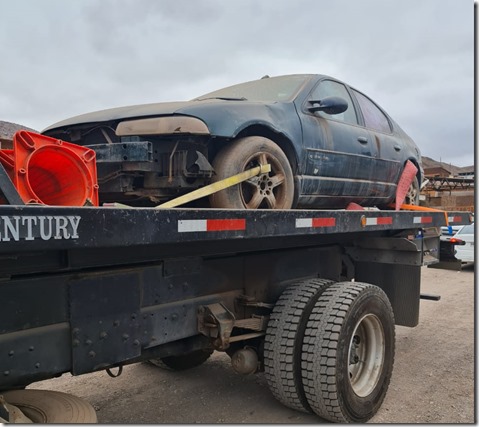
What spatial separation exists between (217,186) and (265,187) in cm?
58

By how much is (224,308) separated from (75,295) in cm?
109

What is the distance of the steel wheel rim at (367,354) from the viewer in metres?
3.88

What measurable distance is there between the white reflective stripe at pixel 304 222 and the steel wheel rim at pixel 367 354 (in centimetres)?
98

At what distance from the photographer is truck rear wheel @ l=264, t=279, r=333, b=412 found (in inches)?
138

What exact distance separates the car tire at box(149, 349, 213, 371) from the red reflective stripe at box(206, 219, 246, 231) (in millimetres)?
2250

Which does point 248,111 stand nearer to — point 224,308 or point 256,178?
A: point 256,178

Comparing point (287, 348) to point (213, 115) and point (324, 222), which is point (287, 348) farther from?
point (213, 115)

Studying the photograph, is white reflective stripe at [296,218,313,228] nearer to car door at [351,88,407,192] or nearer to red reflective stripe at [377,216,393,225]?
red reflective stripe at [377,216,393,225]

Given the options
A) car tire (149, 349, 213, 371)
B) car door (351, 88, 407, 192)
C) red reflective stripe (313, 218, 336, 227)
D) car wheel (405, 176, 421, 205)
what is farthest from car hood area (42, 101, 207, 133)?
car wheel (405, 176, 421, 205)

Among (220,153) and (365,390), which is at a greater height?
(220,153)

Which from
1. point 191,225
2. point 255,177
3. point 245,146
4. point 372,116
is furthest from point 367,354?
point 372,116

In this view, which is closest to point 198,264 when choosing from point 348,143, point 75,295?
point 75,295

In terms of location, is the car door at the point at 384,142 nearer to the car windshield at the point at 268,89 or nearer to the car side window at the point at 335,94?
the car side window at the point at 335,94

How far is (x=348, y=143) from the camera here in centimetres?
496
